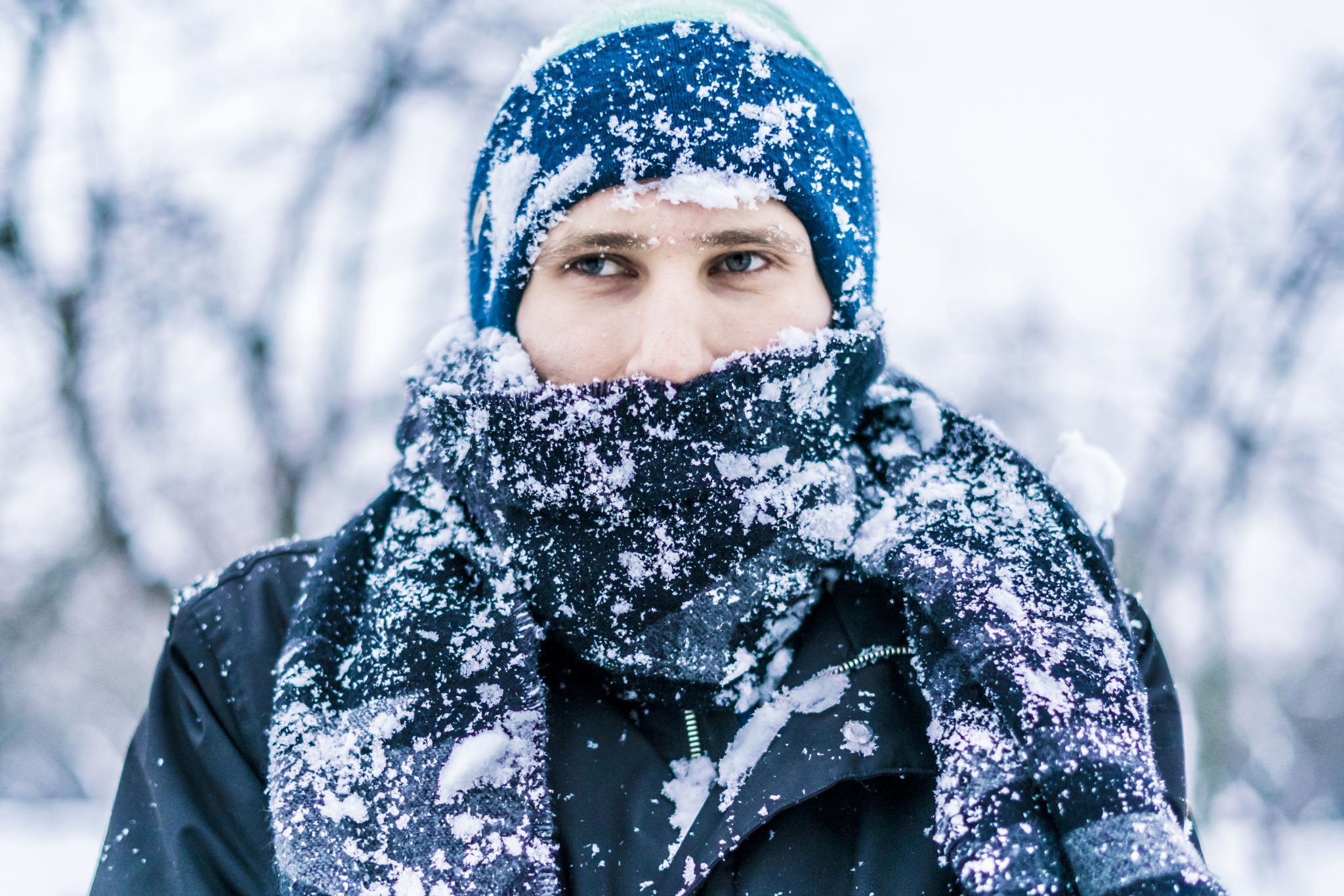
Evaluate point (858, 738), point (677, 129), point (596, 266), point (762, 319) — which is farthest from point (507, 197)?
point (858, 738)

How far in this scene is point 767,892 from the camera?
1.19 m

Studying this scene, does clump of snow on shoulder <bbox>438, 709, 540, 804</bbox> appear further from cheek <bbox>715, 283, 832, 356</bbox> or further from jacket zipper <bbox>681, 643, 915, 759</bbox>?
cheek <bbox>715, 283, 832, 356</bbox>

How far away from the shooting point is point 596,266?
4.84 feet

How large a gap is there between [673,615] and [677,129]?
0.72 meters

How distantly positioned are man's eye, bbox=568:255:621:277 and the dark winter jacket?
59cm

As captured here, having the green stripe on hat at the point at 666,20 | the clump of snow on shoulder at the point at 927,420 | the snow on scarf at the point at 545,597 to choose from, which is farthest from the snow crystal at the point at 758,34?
the clump of snow on shoulder at the point at 927,420

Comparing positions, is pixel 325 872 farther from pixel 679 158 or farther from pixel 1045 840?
pixel 679 158

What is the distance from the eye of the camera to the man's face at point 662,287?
1389 mm

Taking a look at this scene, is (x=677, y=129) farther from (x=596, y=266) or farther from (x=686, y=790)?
(x=686, y=790)

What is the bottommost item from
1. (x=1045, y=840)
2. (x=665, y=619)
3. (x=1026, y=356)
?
(x=1045, y=840)

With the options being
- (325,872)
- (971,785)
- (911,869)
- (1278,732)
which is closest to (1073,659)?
(971,785)

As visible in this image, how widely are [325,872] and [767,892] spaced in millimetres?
563

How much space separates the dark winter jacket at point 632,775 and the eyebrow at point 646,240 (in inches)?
21.0

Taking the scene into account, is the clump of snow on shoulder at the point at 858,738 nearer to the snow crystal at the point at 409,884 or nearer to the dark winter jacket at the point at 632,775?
the dark winter jacket at the point at 632,775
